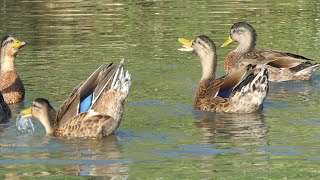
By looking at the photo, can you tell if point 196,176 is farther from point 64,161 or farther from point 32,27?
point 32,27

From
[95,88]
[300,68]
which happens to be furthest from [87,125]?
[300,68]

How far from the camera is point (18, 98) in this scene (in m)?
16.4

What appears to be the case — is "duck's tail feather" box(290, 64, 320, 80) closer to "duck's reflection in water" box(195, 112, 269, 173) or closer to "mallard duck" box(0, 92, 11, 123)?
"duck's reflection in water" box(195, 112, 269, 173)

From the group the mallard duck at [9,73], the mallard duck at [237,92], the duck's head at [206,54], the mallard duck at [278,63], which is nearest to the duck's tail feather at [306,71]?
the mallard duck at [278,63]

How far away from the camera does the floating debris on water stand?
13.9 m

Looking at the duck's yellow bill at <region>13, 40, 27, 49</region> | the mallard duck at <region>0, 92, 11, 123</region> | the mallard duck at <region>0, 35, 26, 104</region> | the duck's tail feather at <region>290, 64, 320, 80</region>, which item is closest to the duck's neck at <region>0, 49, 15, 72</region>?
the mallard duck at <region>0, 35, 26, 104</region>

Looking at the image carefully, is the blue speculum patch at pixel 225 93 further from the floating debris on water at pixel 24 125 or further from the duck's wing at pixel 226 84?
the floating debris on water at pixel 24 125

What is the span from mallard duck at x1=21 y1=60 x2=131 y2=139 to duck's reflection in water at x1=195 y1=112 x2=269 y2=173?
1.12 meters

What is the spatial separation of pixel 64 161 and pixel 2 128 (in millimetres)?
2372

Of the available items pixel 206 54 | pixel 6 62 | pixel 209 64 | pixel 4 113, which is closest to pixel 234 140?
pixel 4 113

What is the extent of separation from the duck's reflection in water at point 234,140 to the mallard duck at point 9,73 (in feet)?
9.63

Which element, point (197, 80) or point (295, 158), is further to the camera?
point (197, 80)

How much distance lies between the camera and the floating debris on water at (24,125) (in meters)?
13.9

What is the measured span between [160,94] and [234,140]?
3.41m
